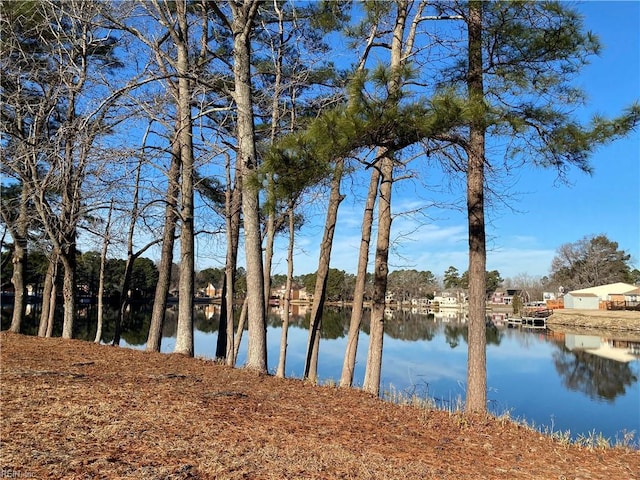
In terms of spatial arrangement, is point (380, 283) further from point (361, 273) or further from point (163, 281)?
point (163, 281)

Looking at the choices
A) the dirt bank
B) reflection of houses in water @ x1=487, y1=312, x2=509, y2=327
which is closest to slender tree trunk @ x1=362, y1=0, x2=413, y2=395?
the dirt bank

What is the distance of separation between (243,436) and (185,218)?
5.62 m

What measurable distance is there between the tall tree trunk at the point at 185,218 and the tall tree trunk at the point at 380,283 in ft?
11.1

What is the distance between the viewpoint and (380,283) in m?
7.48

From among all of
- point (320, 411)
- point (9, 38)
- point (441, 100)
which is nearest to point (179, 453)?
point (320, 411)

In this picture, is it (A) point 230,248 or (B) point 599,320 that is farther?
(B) point 599,320

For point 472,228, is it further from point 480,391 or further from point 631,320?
point 631,320

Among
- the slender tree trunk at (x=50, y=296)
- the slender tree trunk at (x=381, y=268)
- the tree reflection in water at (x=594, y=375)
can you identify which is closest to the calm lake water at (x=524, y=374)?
the tree reflection in water at (x=594, y=375)

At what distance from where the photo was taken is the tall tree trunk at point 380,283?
24.3 feet

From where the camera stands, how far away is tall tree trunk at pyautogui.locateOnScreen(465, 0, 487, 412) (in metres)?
5.50

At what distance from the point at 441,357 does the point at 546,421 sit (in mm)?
9698

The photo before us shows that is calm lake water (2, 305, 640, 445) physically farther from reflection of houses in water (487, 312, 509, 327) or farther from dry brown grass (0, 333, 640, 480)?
reflection of houses in water (487, 312, 509, 327)

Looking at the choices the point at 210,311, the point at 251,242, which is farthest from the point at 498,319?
the point at 251,242

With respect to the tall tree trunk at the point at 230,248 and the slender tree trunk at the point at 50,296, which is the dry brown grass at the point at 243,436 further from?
the slender tree trunk at the point at 50,296
